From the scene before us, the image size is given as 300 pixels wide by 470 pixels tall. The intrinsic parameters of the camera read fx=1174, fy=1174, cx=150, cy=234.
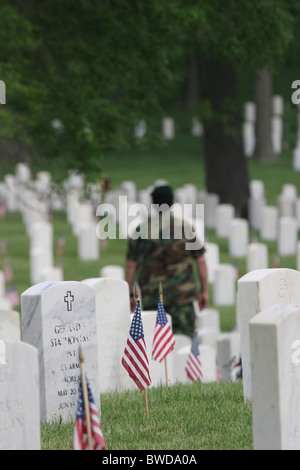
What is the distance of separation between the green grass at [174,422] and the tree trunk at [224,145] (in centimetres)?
1496

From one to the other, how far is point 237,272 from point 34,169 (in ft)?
13.8

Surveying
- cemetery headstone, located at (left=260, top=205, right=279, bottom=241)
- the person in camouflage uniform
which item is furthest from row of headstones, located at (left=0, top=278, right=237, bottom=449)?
cemetery headstone, located at (left=260, top=205, right=279, bottom=241)

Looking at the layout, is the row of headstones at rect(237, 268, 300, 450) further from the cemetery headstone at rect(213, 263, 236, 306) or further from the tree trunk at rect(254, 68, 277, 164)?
the tree trunk at rect(254, 68, 277, 164)

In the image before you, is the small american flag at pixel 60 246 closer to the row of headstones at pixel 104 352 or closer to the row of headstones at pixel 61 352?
the row of headstones at pixel 61 352

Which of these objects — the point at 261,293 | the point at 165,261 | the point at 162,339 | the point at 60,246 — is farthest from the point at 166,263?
the point at 60,246

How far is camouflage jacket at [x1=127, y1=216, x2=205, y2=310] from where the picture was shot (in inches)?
427

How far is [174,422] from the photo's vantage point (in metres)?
7.68

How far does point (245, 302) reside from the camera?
8383 mm

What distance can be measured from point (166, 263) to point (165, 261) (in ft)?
0.07

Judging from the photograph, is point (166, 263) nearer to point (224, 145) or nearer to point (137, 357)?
point (137, 357)

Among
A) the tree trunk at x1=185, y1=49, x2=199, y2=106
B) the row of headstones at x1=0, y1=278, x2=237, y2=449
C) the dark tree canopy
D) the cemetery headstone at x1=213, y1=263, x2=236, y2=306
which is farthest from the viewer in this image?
the tree trunk at x1=185, y1=49, x2=199, y2=106

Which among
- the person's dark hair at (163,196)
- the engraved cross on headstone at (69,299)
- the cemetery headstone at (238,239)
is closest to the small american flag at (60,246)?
the cemetery headstone at (238,239)

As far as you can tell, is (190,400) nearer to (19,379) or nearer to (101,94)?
(19,379)
